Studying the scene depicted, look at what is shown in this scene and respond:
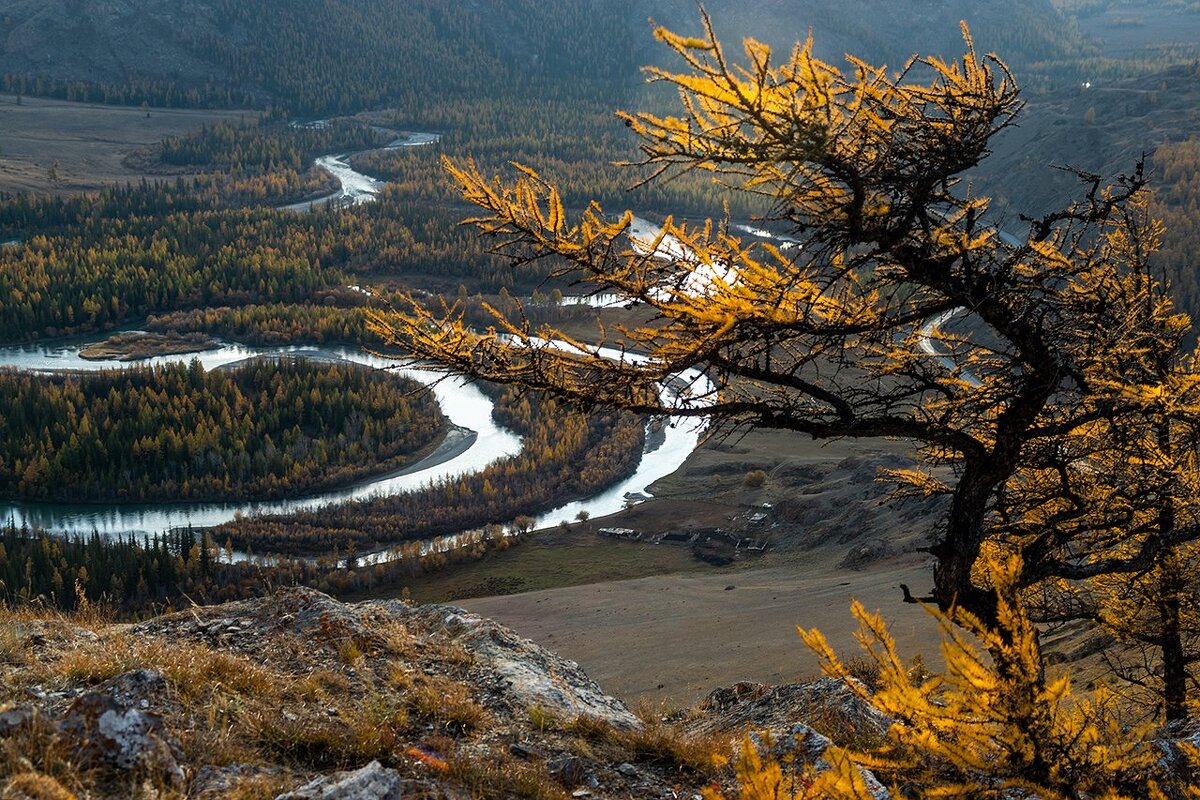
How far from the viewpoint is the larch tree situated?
31.4 feet

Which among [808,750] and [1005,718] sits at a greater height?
[1005,718]

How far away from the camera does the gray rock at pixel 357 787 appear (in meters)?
8.94

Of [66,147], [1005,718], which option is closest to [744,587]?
[1005,718]

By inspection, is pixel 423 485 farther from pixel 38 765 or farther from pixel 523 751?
pixel 38 765

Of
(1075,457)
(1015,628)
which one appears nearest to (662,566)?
(1075,457)

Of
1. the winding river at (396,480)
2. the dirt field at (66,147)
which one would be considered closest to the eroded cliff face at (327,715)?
the winding river at (396,480)

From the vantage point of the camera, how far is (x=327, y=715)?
37.9ft

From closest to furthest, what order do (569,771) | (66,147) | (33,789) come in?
1. (33,789)
2. (569,771)
3. (66,147)

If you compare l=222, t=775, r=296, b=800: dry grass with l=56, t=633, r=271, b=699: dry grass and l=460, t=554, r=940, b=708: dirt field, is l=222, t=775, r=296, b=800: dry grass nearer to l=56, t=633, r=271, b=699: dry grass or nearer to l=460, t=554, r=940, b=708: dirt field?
l=56, t=633, r=271, b=699: dry grass

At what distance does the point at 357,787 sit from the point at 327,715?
2.69 m

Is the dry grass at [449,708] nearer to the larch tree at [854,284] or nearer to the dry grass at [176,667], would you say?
the dry grass at [176,667]

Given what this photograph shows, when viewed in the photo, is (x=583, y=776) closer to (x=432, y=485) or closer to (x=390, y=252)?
(x=432, y=485)

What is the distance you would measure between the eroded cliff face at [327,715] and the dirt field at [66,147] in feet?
514

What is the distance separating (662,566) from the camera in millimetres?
57094
